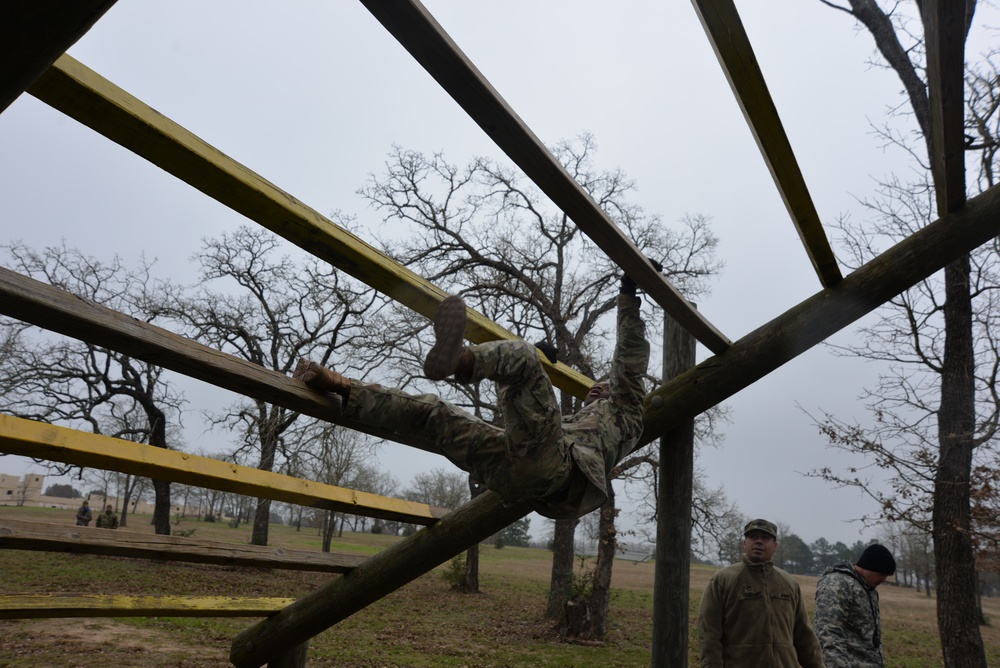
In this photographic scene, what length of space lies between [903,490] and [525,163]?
10.1 meters

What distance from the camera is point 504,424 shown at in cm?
298

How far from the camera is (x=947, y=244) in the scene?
3299mm

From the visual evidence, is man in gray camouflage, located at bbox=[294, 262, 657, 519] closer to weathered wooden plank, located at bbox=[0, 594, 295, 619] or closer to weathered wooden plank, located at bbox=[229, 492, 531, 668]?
weathered wooden plank, located at bbox=[229, 492, 531, 668]

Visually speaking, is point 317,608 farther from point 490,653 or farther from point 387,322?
point 387,322

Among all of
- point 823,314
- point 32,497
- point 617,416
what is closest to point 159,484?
point 617,416

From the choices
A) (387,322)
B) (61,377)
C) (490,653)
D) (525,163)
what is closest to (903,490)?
(490,653)

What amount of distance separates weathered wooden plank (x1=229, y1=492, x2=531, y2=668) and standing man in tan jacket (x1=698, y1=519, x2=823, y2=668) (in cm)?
170

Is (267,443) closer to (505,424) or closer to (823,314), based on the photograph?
(505,424)

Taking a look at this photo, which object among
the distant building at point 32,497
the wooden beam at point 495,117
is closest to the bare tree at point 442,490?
the distant building at point 32,497

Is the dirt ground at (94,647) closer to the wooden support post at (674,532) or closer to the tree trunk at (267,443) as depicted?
the tree trunk at (267,443)

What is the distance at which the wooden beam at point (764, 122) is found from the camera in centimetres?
A: 209

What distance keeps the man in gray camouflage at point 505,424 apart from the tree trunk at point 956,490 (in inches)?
312

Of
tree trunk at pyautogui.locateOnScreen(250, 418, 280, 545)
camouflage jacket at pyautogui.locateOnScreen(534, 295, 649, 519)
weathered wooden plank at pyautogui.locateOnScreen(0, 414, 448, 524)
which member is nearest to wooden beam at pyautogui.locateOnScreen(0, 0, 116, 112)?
weathered wooden plank at pyautogui.locateOnScreen(0, 414, 448, 524)

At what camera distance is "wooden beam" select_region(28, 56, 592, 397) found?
179cm
